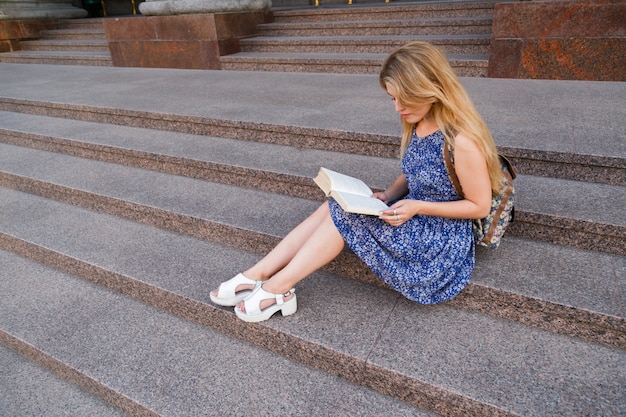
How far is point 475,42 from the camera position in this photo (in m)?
5.37

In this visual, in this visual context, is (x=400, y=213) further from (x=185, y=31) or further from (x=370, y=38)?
(x=185, y=31)

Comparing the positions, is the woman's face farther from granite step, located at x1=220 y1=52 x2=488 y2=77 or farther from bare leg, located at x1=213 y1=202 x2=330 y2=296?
granite step, located at x1=220 y1=52 x2=488 y2=77

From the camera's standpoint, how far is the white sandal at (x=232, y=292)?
7.52 ft

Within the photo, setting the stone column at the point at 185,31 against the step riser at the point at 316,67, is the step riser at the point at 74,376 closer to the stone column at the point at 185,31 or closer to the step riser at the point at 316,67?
the step riser at the point at 316,67

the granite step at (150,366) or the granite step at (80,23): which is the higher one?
the granite step at (80,23)

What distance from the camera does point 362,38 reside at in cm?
631

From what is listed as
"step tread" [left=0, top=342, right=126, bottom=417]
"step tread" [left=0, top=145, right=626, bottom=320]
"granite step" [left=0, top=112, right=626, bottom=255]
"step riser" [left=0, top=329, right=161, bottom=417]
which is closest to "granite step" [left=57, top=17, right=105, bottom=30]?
"granite step" [left=0, top=112, right=626, bottom=255]

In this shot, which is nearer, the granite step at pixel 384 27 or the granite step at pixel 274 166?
the granite step at pixel 274 166

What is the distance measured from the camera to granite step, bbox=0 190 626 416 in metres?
1.77

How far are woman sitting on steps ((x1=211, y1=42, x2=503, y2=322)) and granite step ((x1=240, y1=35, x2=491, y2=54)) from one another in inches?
147

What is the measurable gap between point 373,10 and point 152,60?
3812mm

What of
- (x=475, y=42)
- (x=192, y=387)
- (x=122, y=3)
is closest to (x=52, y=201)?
(x=192, y=387)

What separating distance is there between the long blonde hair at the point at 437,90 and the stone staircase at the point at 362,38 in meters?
3.54

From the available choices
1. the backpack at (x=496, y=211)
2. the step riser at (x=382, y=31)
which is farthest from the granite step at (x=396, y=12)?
the backpack at (x=496, y=211)
